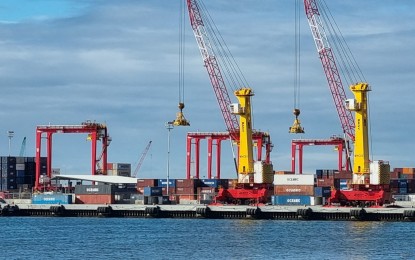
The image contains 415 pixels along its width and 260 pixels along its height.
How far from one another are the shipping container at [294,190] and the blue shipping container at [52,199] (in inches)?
1135

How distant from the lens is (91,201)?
167 metres

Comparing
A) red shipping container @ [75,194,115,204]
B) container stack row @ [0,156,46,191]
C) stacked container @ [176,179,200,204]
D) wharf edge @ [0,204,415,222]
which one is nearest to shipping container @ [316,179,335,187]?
stacked container @ [176,179,200,204]

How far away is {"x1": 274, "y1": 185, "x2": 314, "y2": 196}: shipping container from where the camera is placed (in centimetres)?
15662

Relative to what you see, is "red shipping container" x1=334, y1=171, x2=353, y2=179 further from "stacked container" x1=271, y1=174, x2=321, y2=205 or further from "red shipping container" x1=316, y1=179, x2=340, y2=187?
"stacked container" x1=271, y1=174, x2=321, y2=205

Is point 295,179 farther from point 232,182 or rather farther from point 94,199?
point 94,199

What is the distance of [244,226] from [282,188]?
2760cm

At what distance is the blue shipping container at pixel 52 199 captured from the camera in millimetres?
166875

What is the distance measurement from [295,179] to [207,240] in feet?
155

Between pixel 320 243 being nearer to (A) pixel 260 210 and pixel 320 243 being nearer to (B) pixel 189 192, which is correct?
(A) pixel 260 210

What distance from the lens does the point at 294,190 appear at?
15738cm

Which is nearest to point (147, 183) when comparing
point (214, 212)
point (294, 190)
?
point (294, 190)

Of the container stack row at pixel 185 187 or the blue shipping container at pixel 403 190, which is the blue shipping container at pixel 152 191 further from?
the blue shipping container at pixel 403 190

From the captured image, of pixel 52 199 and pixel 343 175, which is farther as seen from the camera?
pixel 343 175

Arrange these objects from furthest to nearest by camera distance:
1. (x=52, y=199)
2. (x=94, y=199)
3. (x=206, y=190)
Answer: (x=206, y=190)
(x=52, y=199)
(x=94, y=199)
